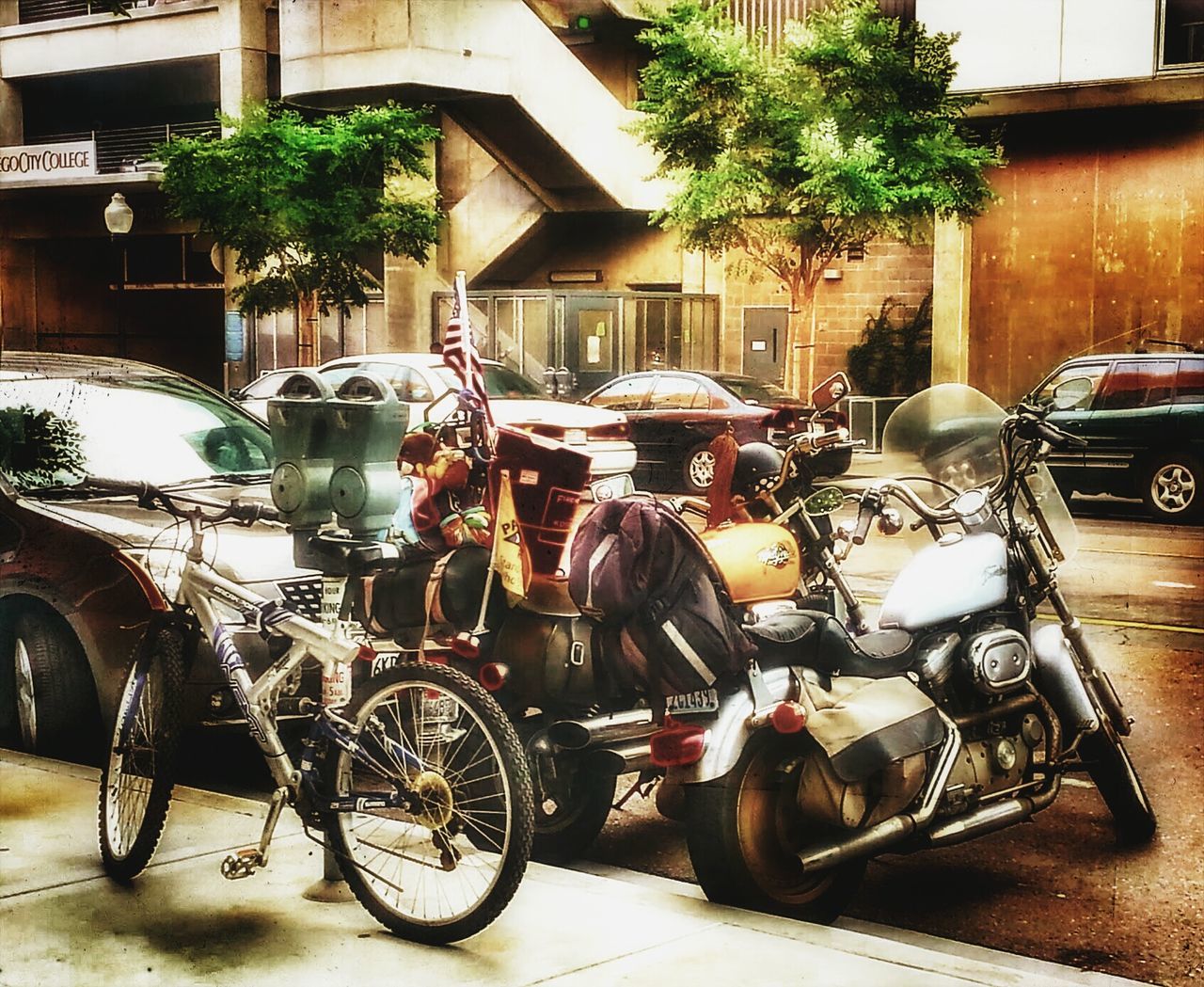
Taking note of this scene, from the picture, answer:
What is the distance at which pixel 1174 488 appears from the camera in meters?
16.0

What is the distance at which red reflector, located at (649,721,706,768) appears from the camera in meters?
4.36

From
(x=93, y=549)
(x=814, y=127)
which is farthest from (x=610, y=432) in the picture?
(x=814, y=127)

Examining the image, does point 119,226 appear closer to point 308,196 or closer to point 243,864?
point 308,196

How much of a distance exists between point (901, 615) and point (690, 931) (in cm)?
127

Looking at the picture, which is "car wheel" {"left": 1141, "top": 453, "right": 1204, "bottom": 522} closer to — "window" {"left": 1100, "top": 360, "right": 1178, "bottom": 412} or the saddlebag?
"window" {"left": 1100, "top": 360, "right": 1178, "bottom": 412}

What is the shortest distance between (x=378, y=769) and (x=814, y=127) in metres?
17.2

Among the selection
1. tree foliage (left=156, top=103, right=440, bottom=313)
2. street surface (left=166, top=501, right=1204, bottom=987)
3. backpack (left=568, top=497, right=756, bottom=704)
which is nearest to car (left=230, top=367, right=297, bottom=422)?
tree foliage (left=156, top=103, right=440, bottom=313)

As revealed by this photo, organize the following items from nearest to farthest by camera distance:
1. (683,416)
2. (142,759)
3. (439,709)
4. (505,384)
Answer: (439,709), (142,759), (505,384), (683,416)

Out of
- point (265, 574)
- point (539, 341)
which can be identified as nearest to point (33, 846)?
point (265, 574)

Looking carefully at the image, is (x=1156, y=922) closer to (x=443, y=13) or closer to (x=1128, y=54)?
(x=443, y=13)

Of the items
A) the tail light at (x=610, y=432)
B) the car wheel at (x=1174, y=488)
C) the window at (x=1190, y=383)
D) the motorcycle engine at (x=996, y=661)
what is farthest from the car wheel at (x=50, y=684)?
the window at (x=1190, y=383)

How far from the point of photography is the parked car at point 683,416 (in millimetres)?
17891

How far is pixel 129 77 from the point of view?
1002 centimetres

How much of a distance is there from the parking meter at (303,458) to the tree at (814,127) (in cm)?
1590
